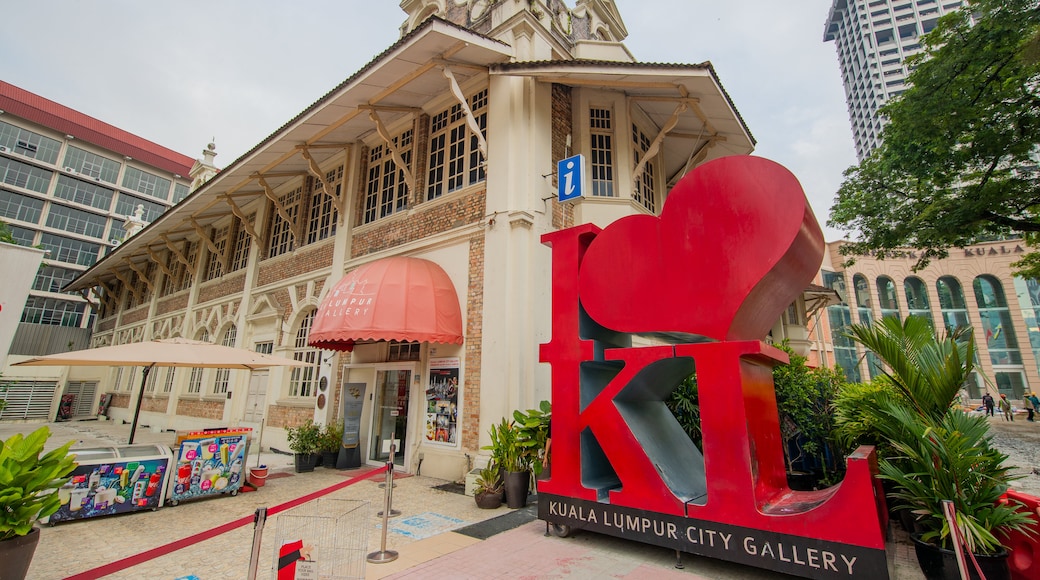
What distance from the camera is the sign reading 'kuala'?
3.77 metres

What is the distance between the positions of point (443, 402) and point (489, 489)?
247 centimetres

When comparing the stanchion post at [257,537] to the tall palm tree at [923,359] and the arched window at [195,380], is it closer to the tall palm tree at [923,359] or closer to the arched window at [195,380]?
the tall palm tree at [923,359]

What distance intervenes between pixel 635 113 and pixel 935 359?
8359 millimetres

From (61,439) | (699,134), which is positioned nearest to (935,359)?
(699,134)

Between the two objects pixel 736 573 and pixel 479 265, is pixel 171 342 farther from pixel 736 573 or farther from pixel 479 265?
pixel 736 573

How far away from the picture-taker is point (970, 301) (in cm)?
4047

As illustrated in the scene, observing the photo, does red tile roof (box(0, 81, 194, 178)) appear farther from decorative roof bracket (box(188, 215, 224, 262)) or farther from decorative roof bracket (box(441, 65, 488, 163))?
decorative roof bracket (box(441, 65, 488, 163))

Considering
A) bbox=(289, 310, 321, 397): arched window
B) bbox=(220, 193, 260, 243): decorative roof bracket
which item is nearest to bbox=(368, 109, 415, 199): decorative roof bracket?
bbox=(289, 310, 321, 397): arched window

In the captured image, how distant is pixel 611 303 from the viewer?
528cm

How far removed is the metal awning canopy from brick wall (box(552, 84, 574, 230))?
1554mm

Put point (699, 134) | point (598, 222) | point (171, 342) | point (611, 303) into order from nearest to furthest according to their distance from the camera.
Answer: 1. point (611, 303)
2. point (171, 342)
3. point (598, 222)
4. point (699, 134)

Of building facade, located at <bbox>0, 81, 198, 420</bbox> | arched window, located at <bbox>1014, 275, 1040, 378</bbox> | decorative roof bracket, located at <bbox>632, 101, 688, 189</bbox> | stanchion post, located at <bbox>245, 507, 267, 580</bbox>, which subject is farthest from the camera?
arched window, located at <bbox>1014, 275, 1040, 378</bbox>

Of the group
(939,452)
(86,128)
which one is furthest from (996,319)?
(86,128)

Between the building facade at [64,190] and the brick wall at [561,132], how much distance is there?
4072cm
